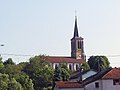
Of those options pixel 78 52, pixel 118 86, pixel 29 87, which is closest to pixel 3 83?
pixel 29 87

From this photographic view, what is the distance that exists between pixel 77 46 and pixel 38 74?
8100 cm

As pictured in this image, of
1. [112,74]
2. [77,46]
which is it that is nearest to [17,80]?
[112,74]

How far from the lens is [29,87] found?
303 feet

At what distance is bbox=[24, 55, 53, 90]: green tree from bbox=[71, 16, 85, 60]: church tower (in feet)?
212

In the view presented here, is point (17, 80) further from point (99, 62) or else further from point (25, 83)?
point (99, 62)

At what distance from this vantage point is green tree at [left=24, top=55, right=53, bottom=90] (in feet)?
332

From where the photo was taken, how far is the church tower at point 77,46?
181 m

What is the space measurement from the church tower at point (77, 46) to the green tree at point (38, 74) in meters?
64.8

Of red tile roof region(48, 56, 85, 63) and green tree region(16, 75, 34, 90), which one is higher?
red tile roof region(48, 56, 85, 63)

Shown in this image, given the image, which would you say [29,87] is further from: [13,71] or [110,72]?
[110,72]

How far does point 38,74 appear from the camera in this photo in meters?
104

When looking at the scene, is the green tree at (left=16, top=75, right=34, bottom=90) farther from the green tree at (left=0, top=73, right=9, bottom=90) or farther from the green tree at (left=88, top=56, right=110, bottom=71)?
the green tree at (left=88, top=56, right=110, bottom=71)

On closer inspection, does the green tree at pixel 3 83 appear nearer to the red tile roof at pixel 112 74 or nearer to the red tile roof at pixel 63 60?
the red tile roof at pixel 112 74

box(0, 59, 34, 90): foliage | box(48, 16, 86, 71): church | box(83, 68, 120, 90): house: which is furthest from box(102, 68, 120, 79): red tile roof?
box(48, 16, 86, 71): church
